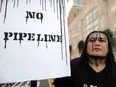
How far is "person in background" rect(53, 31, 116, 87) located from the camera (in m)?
2.58

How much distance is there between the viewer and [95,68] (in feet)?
8.73

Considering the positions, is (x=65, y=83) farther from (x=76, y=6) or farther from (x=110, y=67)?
(x=76, y=6)

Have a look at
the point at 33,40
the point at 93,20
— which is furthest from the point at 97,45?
the point at 93,20

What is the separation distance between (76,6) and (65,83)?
4340 centimetres

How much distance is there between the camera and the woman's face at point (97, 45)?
259cm

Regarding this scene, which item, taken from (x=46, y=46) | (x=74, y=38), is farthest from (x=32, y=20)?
(x=74, y=38)

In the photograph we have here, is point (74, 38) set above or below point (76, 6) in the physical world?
below

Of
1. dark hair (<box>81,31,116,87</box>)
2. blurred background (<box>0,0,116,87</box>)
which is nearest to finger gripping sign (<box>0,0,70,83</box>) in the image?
dark hair (<box>81,31,116,87</box>)

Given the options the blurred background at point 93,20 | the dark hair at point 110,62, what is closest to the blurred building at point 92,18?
the blurred background at point 93,20

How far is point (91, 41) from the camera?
266cm

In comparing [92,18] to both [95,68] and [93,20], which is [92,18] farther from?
[95,68]

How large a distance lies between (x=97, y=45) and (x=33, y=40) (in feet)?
2.36

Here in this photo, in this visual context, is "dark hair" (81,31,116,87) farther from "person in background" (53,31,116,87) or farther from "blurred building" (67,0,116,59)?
"blurred building" (67,0,116,59)

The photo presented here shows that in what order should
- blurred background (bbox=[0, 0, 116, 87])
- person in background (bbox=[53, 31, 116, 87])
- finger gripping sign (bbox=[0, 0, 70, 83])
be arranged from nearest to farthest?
finger gripping sign (bbox=[0, 0, 70, 83])
person in background (bbox=[53, 31, 116, 87])
blurred background (bbox=[0, 0, 116, 87])
